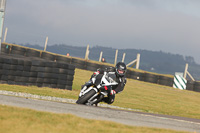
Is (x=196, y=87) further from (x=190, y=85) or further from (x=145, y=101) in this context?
(x=145, y=101)

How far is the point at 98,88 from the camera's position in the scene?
11.4 metres

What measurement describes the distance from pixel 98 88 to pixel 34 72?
6.89m

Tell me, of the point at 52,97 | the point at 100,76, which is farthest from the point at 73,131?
the point at 52,97

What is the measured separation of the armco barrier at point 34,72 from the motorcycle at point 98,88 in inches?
240

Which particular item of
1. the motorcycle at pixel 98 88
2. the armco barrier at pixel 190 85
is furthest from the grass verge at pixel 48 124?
the armco barrier at pixel 190 85

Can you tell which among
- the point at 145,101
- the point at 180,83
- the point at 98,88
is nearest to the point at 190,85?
the point at 180,83

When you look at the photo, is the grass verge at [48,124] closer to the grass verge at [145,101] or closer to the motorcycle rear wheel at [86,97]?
the motorcycle rear wheel at [86,97]

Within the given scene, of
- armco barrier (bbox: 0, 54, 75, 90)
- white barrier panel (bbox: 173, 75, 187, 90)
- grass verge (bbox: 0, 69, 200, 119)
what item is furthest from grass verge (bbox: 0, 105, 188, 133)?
white barrier panel (bbox: 173, 75, 187, 90)

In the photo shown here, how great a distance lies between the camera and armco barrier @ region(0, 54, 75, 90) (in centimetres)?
1664

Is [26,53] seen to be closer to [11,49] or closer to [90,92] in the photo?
[11,49]

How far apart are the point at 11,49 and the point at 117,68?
1140 inches

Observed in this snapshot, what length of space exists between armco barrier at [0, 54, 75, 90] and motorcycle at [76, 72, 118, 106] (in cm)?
608

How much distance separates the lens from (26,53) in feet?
125

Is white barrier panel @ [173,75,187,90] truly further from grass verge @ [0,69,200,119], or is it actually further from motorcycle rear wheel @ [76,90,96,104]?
motorcycle rear wheel @ [76,90,96,104]
